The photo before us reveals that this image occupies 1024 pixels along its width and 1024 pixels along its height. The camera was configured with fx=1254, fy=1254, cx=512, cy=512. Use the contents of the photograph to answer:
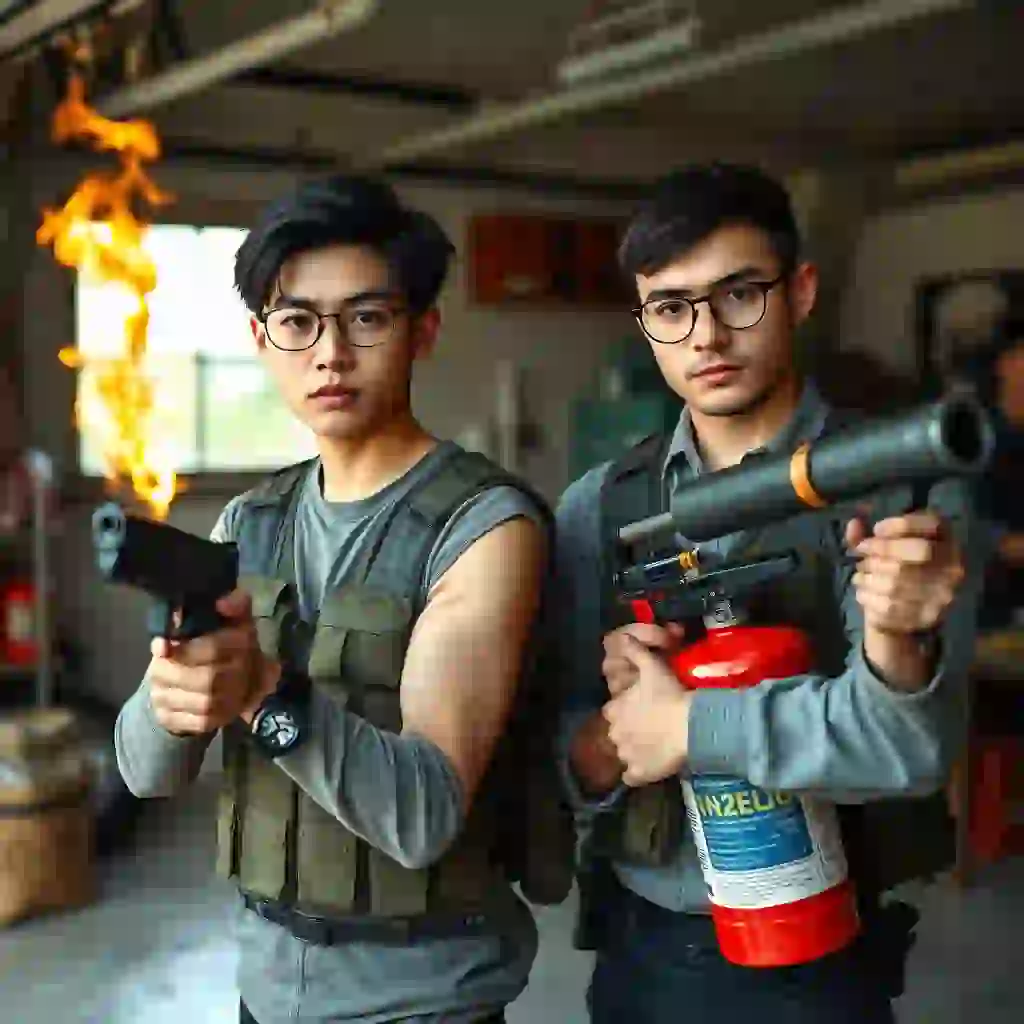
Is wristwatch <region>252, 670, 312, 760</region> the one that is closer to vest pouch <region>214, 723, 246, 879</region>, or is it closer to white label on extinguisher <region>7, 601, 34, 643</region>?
vest pouch <region>214, 723, 246, 879</region>

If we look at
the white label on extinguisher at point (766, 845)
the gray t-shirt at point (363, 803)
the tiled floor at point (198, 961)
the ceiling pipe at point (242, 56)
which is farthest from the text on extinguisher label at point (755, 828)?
the ceiling pipe at point (242, 56)

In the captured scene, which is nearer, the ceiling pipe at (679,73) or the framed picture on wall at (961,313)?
the ceiling pipe at (679,73)

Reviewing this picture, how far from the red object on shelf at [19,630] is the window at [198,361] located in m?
0.69

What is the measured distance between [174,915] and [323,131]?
134 inches

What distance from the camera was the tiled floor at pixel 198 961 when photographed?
297cm

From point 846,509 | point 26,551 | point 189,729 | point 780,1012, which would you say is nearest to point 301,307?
point 189,729

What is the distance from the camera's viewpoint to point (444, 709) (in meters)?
1.04

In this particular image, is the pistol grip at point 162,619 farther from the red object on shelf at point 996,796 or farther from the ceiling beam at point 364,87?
the ceiling beam at point 364,87

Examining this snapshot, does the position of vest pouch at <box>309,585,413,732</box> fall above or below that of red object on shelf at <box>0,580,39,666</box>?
above

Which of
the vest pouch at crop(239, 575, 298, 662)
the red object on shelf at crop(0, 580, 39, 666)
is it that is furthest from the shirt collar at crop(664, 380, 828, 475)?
the red object on shelf at crop(0, 580, 39, 666)

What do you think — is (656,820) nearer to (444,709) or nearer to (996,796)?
(444,709)

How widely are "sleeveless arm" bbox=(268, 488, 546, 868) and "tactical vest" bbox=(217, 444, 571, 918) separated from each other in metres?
0.03

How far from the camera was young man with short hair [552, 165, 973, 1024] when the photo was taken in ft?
3.36

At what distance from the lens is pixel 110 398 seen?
5.11m
